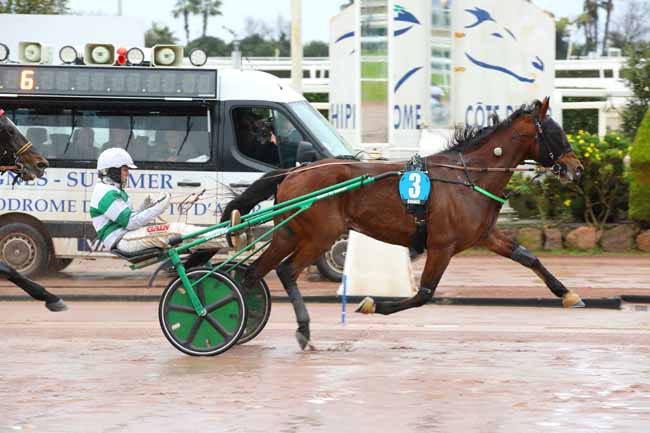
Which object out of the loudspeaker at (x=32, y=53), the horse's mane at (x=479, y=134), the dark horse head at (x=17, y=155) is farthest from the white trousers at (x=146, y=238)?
the loudspeaker at (x=32, y=53)

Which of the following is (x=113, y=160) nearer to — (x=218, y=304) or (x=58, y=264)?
(x=218, y=304)

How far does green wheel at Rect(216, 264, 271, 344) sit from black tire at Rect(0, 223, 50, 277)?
565cm

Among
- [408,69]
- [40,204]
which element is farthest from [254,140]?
[408,69]

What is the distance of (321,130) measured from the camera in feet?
48.4

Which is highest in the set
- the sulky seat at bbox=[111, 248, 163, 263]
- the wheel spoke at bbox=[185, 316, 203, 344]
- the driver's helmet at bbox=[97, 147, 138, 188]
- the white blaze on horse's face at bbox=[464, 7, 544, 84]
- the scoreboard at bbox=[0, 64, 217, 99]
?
the white blaze on horse's face at bbox=[464, 7, 544, 84]

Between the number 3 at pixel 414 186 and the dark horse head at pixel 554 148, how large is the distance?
1.11 meters

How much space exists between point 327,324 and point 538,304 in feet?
8.66

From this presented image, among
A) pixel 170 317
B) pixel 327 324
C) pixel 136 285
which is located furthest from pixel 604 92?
pixel 170 317

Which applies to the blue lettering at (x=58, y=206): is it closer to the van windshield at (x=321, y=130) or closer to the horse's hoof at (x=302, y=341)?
the van windshield at (x=321, y=130)

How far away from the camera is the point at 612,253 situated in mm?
18688

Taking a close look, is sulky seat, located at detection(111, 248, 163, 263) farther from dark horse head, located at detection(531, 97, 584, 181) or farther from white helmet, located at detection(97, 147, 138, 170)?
dark horse head, located at detection(531, 97, 584, 181)

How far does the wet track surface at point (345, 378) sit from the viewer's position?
7273 millimetres

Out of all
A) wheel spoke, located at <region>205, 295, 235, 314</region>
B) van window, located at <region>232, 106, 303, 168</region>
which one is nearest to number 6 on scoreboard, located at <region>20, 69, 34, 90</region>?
van window, located at <region>232, 106, 303, 168</region>

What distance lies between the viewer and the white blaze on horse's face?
67.7ft
